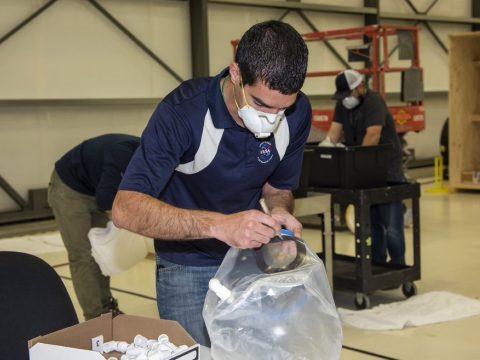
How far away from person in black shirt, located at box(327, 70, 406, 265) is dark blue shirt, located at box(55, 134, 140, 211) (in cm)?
188

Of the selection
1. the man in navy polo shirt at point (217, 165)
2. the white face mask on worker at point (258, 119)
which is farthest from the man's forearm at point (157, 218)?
the white face mask on worker at point (258, 119)

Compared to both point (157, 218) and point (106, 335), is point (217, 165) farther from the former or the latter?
point (106, 335)

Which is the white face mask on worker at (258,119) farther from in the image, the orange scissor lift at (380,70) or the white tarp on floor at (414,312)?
the orange scissor lift at (380,70)

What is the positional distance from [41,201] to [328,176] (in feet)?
14.8

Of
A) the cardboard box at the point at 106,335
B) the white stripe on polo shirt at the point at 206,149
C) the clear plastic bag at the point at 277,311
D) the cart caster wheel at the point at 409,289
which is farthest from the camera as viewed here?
the cart caster wheel at the point at 409,289

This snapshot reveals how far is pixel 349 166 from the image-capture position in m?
4.38

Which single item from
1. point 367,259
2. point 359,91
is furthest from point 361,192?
point 359,91

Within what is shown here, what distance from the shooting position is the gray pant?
3.90 meters

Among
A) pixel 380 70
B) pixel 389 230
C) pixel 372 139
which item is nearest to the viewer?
pixel 389 230

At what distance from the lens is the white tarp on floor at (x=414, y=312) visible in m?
4.08

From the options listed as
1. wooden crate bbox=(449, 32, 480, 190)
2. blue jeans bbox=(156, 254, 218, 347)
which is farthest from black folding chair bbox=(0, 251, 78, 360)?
wooden crate bbox=(449, 32, 480, 190)

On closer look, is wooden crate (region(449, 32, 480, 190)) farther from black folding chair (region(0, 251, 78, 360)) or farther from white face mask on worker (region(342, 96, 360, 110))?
black folding chair (region(0, 251, 78, 360))

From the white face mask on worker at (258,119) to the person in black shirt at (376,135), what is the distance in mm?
2966

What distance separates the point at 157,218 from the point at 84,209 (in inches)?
85.3
